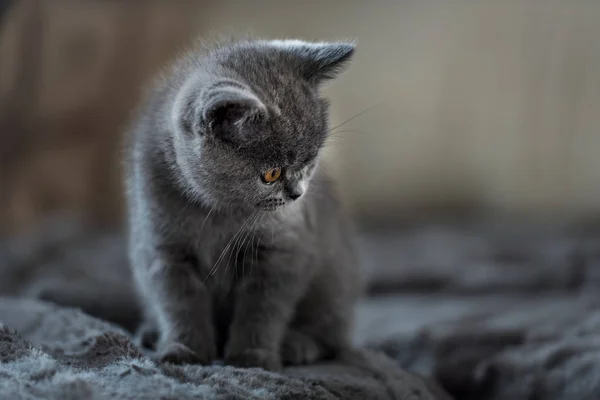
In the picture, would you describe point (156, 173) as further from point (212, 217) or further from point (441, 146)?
point (441, 146)

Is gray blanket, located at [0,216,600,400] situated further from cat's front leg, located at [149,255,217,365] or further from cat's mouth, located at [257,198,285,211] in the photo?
cat's mouth, located at [257,198,285,211]

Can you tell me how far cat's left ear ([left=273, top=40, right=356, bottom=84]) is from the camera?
1.50 m

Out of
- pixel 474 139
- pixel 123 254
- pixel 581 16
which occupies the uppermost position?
pixel 581 16

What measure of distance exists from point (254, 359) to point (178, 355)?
0.48ft

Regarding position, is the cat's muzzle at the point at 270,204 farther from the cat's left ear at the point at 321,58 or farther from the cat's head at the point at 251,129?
the cat's left ear at the point at 321,58

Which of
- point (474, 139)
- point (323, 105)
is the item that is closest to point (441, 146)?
point (474, 139)

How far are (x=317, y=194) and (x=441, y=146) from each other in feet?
7.49

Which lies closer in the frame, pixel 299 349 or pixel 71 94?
pixel 299 349

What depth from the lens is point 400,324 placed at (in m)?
2.09

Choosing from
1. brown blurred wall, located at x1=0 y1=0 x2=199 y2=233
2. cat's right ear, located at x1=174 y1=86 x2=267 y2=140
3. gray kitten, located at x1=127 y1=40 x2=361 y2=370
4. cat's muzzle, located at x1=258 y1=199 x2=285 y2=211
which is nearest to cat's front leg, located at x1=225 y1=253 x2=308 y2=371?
gray kitten, located at x1=127 y1=40 x2=361 y2=370

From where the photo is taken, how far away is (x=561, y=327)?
1871 millimetres

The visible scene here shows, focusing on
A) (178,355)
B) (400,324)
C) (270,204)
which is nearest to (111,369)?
(178,355)

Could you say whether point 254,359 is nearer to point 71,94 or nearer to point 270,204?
point 270,204

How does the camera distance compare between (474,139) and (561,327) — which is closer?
(561,327)
